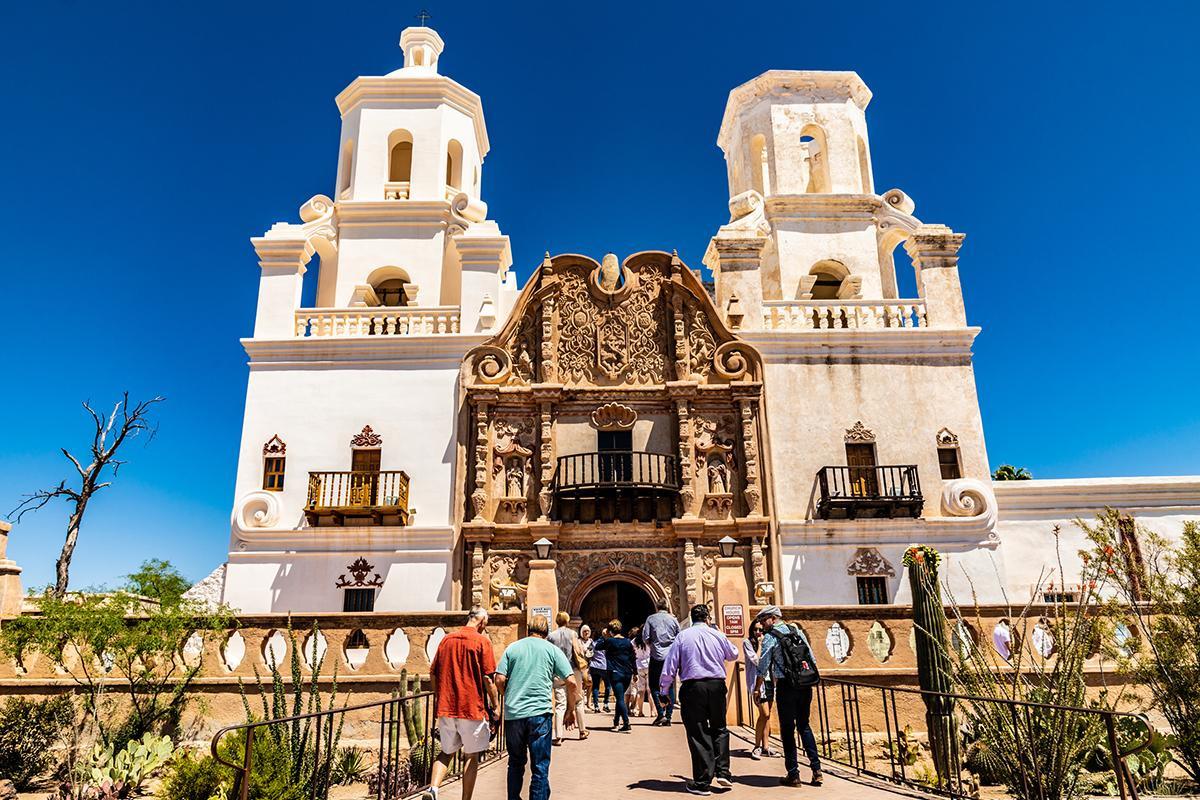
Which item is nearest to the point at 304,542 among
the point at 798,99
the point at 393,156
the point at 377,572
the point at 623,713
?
the point at 377,572

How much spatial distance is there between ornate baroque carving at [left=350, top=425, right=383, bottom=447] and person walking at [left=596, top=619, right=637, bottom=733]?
9.17 metres

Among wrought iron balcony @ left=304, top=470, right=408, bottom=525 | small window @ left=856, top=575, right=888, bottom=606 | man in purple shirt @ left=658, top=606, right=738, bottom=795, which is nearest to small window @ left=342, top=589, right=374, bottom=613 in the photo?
wrought iron balcony @ left=304, top=470, right=408, bottom=525

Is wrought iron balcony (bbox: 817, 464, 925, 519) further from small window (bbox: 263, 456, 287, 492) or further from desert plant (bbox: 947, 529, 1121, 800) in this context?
small window (bbox: 263, 456, 287, 492)

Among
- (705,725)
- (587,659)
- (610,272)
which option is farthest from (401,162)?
(705,725)

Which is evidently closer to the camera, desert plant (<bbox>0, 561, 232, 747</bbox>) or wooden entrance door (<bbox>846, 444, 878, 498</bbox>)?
desert plant (<bbox>0, 561, 232, 747</bbox>)

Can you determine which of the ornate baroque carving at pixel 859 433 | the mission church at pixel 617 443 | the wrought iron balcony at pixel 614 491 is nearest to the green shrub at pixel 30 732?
the mission church at pixel 617 443

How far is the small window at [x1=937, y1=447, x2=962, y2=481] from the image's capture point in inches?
824

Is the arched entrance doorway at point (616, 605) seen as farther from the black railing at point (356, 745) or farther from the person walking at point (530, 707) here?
the person walking at point (530, 707)

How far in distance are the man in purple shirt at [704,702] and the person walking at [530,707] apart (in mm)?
1514

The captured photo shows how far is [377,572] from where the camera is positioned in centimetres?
1967

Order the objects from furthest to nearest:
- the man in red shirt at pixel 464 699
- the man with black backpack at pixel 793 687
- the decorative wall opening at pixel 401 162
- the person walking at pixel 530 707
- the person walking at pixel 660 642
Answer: the decorative wall opening at pixel 401 162 → the person walking at pixel 660 642 → the man with black backpack at pixel 793 687 → the man in red shirt at pixel 464 699 → the person walking at pixel 530 707

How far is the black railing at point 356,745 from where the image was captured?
8.23m

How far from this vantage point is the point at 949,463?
829 inches

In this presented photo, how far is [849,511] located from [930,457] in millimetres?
2625
